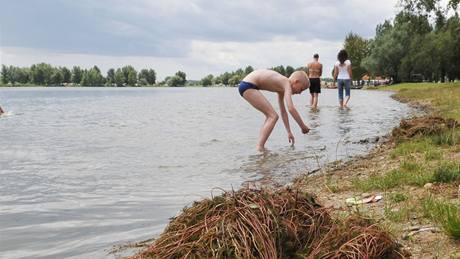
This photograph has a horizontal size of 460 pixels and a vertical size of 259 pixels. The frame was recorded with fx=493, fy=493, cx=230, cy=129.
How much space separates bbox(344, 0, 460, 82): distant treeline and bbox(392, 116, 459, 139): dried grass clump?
3634 cm

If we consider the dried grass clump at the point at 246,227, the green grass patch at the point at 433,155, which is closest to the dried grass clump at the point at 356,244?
the dried grass clump at the point at 246,227

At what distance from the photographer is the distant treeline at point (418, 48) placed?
44.2m

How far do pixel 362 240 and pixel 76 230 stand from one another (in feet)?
9.95

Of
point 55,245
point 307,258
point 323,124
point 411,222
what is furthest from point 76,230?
point 323,124

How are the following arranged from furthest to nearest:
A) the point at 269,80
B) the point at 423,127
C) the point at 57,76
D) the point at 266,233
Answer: the point at 57,76, the point at 423,127, the point at 269,80, the point at 266,233

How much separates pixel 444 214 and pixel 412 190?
140 cm

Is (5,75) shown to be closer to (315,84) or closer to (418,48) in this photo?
(418,48)

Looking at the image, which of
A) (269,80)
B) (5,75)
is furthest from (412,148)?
(5,75)

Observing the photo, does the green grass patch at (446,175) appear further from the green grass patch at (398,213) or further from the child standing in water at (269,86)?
the child standing in water at (269,86)

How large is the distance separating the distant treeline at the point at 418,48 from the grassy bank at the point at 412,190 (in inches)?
1514

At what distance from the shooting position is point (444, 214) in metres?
4.15

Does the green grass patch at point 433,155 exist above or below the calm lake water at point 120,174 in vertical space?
above

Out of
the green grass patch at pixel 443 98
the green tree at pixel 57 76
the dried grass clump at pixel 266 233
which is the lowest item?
the green grass patch at pixel 443 98

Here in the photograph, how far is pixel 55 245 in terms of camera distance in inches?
182
